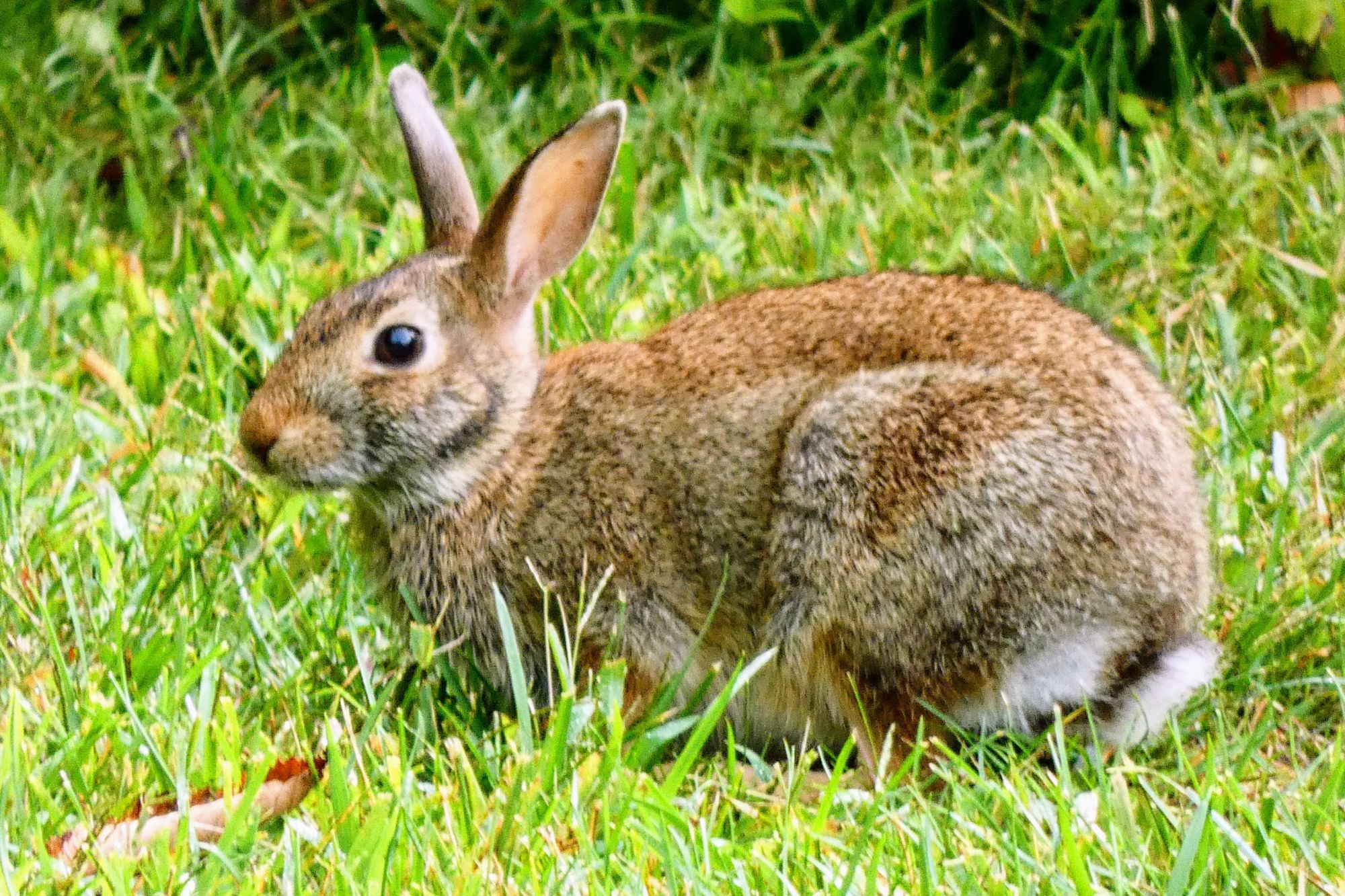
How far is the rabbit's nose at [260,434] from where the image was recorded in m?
4.04

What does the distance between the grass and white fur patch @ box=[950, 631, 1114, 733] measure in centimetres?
7

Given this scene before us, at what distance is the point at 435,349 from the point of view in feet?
13.9

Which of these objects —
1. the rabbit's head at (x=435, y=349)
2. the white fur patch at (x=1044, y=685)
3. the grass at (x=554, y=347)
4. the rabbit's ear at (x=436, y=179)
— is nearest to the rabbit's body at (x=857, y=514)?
the white fur patch at (x=1044, y=685)

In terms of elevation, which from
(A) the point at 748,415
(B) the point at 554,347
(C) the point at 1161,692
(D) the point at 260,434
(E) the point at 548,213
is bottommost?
(C) the point at 1161,692

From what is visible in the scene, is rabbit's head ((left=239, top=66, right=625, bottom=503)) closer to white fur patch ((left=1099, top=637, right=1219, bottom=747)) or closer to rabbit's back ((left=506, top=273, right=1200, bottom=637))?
rabbit's back ((left=506, top=273, right=1200, bottom=637))

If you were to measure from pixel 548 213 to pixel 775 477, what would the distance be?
808mm

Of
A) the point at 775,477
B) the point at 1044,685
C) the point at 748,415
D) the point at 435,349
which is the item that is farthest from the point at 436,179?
the point at 1044,685

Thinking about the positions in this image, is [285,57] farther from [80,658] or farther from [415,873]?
[415,873]

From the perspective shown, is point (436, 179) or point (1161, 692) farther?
point (436, 179)

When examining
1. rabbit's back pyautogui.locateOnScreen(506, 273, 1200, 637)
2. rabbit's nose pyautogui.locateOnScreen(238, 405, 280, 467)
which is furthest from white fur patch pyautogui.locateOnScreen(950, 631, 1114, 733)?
rabbit's nose pyautogui.locateOnScreen(238, 405, 280, 467)

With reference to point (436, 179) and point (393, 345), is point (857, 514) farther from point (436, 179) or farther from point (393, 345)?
point (436, 179)

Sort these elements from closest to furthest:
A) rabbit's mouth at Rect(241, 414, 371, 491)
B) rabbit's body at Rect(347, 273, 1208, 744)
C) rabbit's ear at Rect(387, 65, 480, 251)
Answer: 1. rabbit's body at Rect(347, 273, 1208, 744)
2. rabbit's mouth at Rect(241, 414, 371, 491)
3. rabbit's ear at Rect(387, 65, 480, 251)

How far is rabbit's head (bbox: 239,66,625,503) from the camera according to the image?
161 inches

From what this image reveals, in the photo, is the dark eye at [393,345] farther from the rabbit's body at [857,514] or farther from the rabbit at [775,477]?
the rabbit's body at [857,514]
